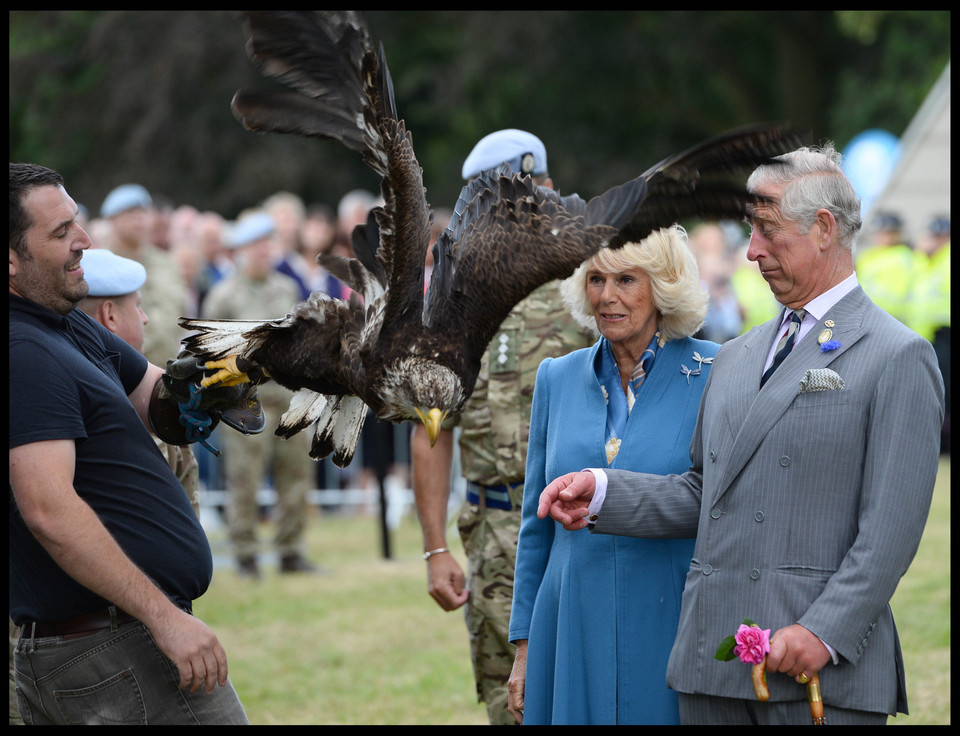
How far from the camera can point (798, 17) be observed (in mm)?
21562

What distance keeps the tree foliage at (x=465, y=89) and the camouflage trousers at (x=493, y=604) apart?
17018 millimetres

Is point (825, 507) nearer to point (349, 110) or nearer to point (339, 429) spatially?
point (339, 429)

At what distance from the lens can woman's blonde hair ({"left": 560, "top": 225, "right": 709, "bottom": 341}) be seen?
11.0 ft

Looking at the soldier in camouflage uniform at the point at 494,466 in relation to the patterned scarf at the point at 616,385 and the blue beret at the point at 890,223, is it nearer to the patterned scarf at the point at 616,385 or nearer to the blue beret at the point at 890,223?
the patterned scarf at the point at 616,385

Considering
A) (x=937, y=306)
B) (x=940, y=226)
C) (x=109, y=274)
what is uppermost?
(x=940, y=226)

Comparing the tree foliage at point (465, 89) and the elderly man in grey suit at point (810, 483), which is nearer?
the elderly man in grey suit at point (810, 483)

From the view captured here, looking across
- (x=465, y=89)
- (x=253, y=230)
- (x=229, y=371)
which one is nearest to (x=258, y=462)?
(x=253, y=230)

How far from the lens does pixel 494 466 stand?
404 centimetres

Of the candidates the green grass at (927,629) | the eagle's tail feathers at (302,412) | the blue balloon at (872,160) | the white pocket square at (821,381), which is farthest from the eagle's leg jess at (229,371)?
the blue balloon at (872,160)

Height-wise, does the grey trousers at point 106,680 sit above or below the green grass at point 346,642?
above

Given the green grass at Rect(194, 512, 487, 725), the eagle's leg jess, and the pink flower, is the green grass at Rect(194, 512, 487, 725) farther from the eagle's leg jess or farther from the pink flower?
the pink flower

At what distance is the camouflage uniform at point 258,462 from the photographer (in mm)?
8328

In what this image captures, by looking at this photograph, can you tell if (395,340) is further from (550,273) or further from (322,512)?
(322,512)

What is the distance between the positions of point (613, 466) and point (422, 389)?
30.6 inches
